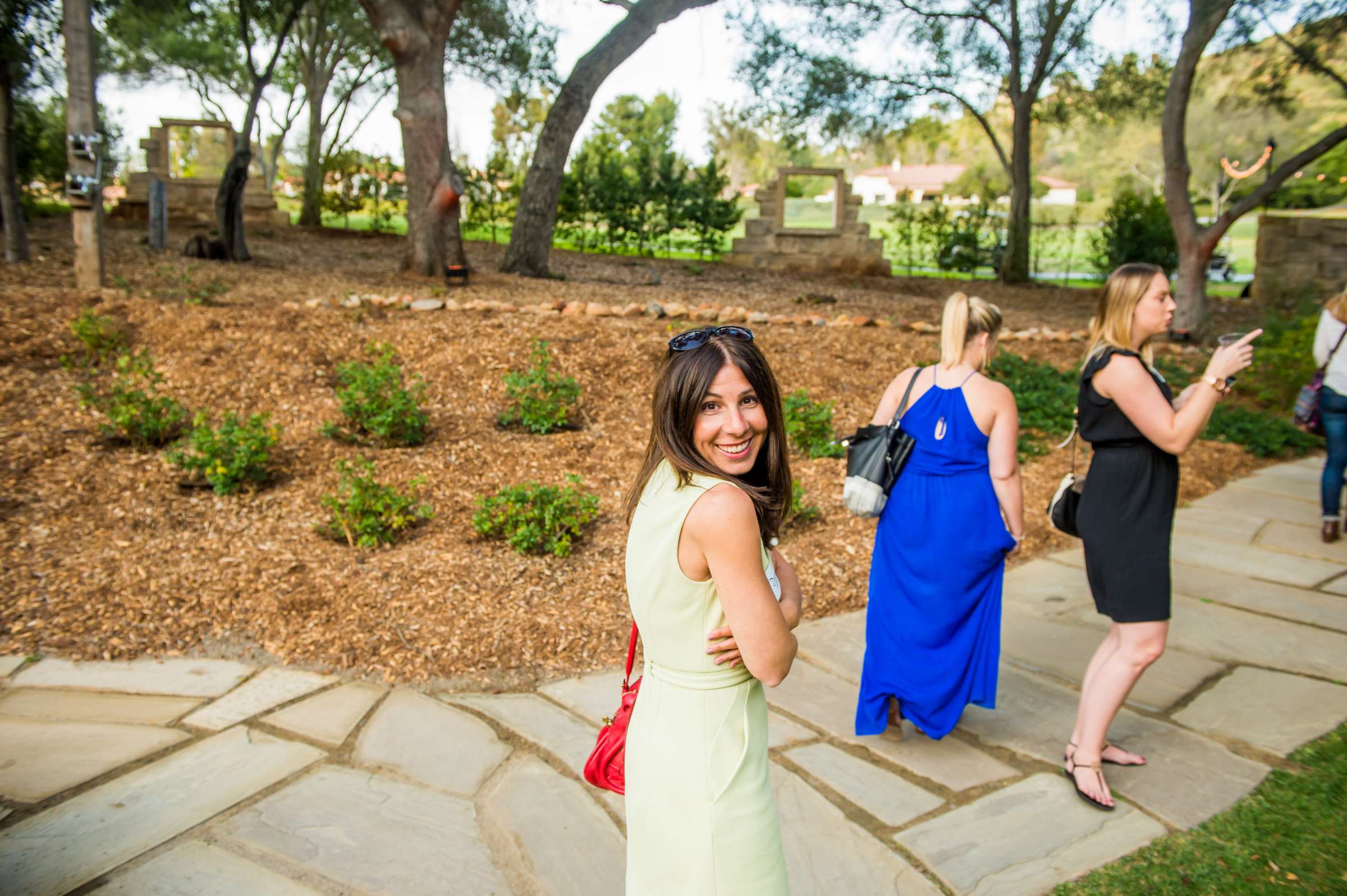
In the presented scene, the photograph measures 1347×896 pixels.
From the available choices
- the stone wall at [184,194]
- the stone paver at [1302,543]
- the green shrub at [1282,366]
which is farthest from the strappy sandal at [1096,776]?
the stone wall at [184,194]

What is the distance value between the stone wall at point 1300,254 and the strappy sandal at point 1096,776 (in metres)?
13.7

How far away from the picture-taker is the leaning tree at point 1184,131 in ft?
35.4

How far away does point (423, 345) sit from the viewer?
7.18 meters

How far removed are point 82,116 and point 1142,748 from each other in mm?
8710

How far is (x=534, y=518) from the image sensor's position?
4734 millimetres

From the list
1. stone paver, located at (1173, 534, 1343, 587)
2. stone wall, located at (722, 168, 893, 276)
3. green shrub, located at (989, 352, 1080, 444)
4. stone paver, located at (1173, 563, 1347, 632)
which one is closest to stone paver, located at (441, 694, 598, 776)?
stone paver, located at (1173, 563, 1347, 632)

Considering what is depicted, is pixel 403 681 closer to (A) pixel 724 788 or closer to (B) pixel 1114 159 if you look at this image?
(A) pixel 724 788

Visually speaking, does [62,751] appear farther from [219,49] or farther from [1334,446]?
[219,49]

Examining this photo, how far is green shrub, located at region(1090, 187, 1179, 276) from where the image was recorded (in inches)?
660

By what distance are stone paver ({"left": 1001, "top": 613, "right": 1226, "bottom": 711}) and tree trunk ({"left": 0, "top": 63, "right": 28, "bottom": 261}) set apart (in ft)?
33.6

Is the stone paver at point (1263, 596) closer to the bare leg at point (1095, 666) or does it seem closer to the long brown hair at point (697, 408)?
the bare leg at point (1095, 666)

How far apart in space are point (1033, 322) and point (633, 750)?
11.8m

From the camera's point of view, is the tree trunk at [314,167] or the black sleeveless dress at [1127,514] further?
the tree trunk at [314,167]

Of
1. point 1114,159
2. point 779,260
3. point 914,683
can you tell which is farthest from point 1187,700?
point 1114,159
